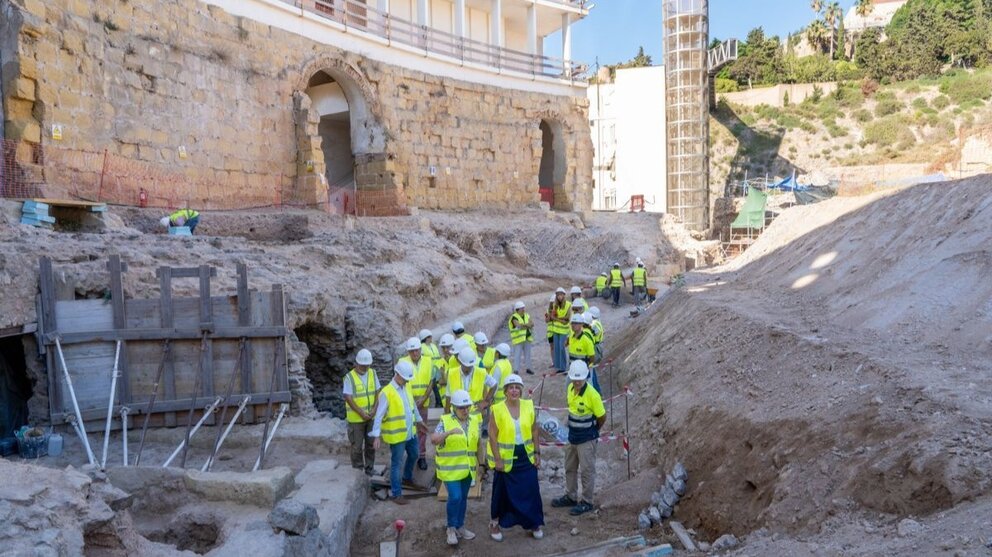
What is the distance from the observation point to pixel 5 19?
12.0 m

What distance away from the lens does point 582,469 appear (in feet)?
23.9

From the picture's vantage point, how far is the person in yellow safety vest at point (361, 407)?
7.73 meters

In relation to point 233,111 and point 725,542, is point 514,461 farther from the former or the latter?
point 233,111

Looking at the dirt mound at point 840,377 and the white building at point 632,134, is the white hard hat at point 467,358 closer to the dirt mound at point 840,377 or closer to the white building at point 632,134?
the dirt mound at point 840,377

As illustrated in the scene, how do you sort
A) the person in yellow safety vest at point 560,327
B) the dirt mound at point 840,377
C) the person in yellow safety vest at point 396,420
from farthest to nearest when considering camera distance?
the person in yellow safety vest at point 560,327 < the person in yellow safety vest at point 396,420 < the dirt mound at point 840,377

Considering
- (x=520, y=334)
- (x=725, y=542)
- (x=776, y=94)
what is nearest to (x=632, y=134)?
(x=776, y=94)

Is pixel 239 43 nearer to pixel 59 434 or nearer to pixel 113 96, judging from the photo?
pixel 113 96

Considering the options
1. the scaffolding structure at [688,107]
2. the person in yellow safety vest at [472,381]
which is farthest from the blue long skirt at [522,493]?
the scaffolding structure at [688,107]

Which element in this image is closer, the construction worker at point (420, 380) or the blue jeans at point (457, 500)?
the blue jeans at point (457, 500)

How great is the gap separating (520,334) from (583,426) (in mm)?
6097

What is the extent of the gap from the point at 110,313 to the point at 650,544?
6638 millimetres

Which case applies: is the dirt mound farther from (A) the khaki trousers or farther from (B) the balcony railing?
(B) the balcony railing

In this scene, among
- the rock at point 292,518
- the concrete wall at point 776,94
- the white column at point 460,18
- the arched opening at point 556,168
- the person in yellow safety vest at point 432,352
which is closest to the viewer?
the rock at point 292,518

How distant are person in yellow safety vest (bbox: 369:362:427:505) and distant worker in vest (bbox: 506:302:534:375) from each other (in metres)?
5.53
